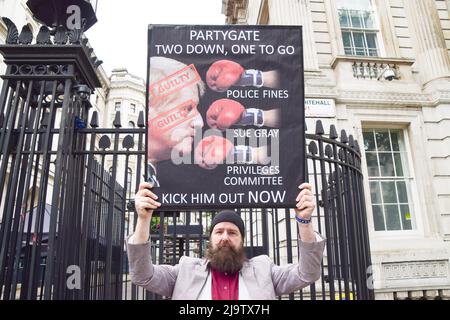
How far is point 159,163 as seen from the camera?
2.43 metres

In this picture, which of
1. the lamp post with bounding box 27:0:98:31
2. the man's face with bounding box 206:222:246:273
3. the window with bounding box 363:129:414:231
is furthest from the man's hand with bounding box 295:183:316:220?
the window with bounding box 363:129:414:231

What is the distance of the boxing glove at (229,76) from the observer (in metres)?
2.61

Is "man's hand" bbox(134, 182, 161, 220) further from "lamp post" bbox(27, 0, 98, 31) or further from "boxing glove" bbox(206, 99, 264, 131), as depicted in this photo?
"lamp post" bbox(27, 0, 98, 31)

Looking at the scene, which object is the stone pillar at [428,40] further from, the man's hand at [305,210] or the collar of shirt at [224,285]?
the collar of shirt at [224,285]

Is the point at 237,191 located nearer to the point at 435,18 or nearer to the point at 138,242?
the point at 138,242

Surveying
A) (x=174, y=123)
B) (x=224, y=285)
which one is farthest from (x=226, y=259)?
(x=174, y=123)

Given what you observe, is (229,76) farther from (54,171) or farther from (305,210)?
(54,171)

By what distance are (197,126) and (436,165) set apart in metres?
8.25

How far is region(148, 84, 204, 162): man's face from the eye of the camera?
96.5 inches

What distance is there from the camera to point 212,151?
2504 mm

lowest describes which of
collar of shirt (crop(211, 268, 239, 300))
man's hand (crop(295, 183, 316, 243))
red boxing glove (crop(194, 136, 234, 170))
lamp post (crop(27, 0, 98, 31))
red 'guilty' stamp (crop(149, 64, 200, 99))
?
collar of shirt (crop(211, 268, 239, 300))

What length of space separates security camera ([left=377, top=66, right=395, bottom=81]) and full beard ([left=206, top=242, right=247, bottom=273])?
8.27 meters

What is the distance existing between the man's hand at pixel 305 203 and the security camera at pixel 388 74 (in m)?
7.78

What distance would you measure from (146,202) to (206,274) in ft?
1.98
